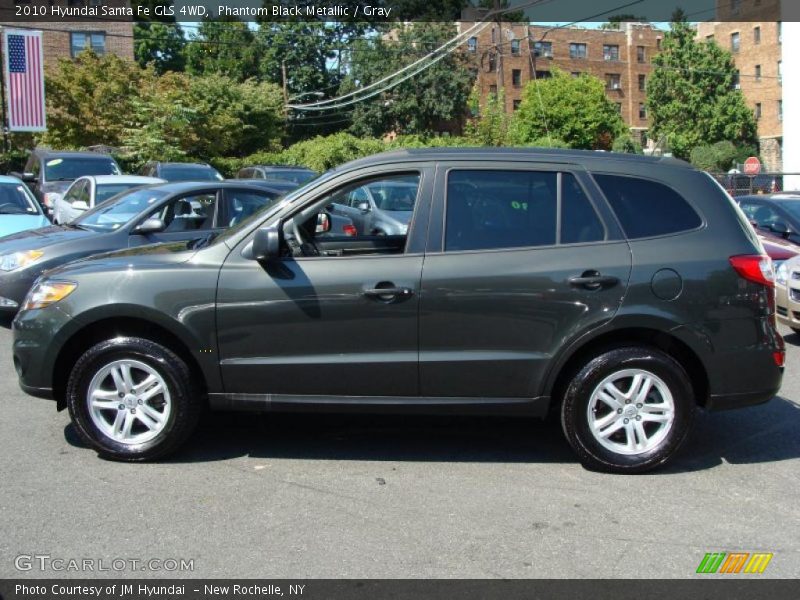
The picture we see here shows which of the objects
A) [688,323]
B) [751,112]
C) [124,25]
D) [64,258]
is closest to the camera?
[688,323]

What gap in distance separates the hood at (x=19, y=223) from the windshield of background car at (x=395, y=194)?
534cm

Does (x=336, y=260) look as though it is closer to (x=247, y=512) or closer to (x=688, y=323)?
(x=247, y=512)

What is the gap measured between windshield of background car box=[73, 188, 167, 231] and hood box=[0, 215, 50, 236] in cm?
179

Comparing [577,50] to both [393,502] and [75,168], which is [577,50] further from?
[393,502]

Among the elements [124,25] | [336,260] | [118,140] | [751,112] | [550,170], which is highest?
[124,25]

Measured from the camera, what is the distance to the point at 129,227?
8844 mm

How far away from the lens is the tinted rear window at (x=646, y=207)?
5.11 meters

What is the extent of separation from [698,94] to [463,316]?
201 feet

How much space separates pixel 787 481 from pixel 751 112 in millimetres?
60927

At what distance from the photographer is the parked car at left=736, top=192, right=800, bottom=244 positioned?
1081 cm

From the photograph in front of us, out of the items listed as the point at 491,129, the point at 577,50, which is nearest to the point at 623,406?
the point at 491,129

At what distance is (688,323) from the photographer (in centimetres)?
496

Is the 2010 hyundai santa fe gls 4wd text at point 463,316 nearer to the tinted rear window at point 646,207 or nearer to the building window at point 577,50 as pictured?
the tinted rear window at point 646,207

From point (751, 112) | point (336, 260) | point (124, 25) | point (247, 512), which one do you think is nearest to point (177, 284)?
point (336, 260)
